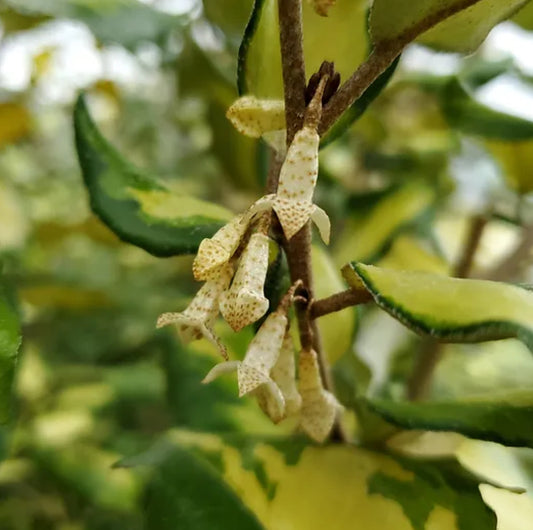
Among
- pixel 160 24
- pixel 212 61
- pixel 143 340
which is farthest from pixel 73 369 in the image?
pixel 160 24

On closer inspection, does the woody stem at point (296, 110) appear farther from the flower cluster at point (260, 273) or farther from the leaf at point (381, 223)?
the leaf at point (381, 223)

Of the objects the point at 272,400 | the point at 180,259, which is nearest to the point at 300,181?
the point at 272,400

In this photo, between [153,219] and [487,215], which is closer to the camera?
[153,219]

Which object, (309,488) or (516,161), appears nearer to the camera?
(309,488)

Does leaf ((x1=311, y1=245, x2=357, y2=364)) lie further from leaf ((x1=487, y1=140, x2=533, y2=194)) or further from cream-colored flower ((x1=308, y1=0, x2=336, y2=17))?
leaf ((x1=487, y1=140, x2=533, y2=194))

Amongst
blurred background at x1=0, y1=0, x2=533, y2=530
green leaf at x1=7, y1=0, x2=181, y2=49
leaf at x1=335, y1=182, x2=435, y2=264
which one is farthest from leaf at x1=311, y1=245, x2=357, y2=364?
green leaf at x1=7, y1=0, x2=181, y2=49

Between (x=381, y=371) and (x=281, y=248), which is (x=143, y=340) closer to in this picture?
(x=381, y=371)

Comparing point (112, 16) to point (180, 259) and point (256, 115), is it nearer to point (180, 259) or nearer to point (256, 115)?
point (256, 115)

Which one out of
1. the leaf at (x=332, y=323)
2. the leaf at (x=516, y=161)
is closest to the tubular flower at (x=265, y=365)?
the leaf at (x=332, y=323)
